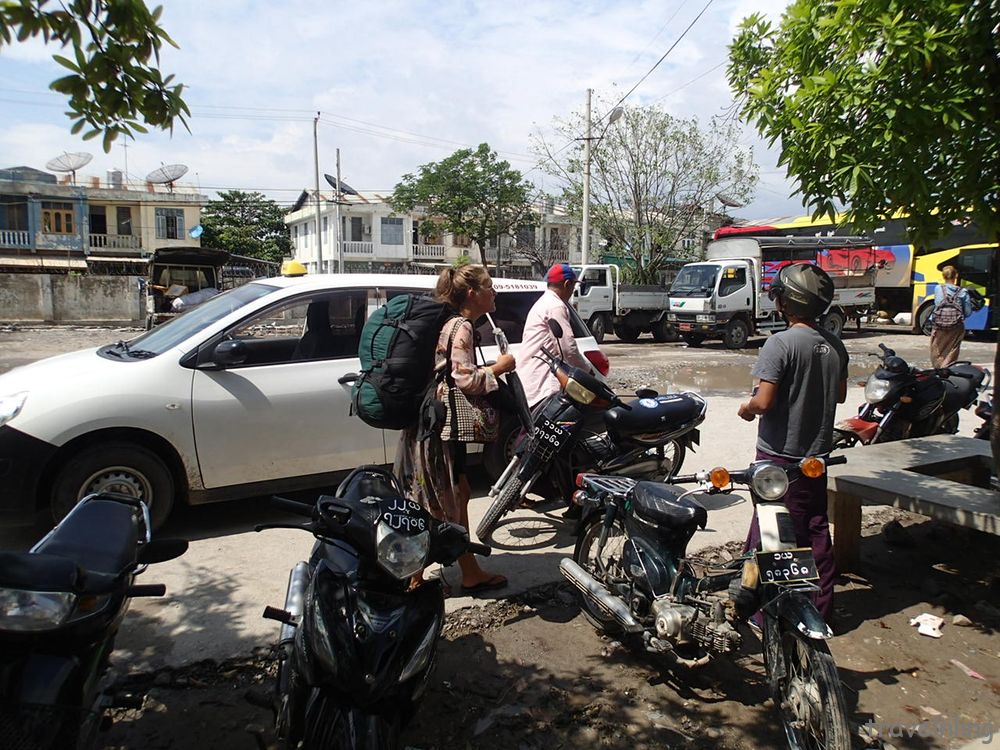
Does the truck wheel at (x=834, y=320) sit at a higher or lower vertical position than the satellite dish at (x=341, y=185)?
lower

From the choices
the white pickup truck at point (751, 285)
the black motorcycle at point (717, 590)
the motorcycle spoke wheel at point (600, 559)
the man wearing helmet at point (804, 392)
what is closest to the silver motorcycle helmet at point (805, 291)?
the man wearing helmet at point (804, 392)

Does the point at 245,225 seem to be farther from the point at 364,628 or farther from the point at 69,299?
the point at 364,628

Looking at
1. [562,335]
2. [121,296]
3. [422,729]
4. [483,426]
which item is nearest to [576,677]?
[422,729]

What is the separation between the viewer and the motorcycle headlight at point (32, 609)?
1.85 metres

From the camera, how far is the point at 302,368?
16.5 feet

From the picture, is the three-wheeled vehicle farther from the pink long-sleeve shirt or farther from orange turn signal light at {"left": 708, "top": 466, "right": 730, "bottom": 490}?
orange turn signal light at {"left": 708, "top": 466, "right": 730, "bottom": 490}

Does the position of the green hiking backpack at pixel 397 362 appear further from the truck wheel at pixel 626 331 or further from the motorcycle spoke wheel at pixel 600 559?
the truck wheel at pixel 626 331

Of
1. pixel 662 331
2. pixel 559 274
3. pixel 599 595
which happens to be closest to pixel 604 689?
pixel 599 595

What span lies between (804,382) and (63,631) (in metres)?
3.12

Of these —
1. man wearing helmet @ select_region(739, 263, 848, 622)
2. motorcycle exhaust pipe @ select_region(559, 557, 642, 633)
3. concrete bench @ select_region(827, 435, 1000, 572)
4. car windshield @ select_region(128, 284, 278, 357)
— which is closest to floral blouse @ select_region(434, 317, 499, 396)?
motorcycle exhaust pipe @ select_region(559, 557, 642, 633)

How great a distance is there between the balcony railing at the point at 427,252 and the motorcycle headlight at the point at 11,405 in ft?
142

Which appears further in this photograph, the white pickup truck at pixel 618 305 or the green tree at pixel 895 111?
the white pickup truck at pixel 618 305

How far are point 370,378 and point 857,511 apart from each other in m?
3.07

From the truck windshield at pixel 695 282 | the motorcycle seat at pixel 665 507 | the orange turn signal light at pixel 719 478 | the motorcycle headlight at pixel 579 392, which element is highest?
the truck windshield at pixel 695 282
